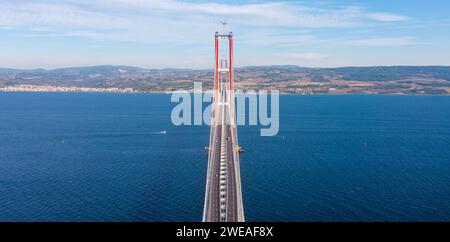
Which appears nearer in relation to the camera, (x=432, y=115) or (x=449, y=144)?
(x=449, y=144)

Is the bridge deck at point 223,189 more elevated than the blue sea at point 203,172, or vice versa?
the bridge deck at point 223,189

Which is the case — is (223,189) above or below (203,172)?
above

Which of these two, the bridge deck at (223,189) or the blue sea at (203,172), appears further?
the blue sea at (203,172)

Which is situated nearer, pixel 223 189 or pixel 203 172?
pixel 223 189

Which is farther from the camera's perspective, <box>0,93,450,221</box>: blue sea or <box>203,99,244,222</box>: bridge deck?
<box>0,93,450,221</box>: blue sea

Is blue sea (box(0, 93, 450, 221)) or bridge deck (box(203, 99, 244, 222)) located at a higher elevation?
bridge deck (box(203, 99, 244, 222))
